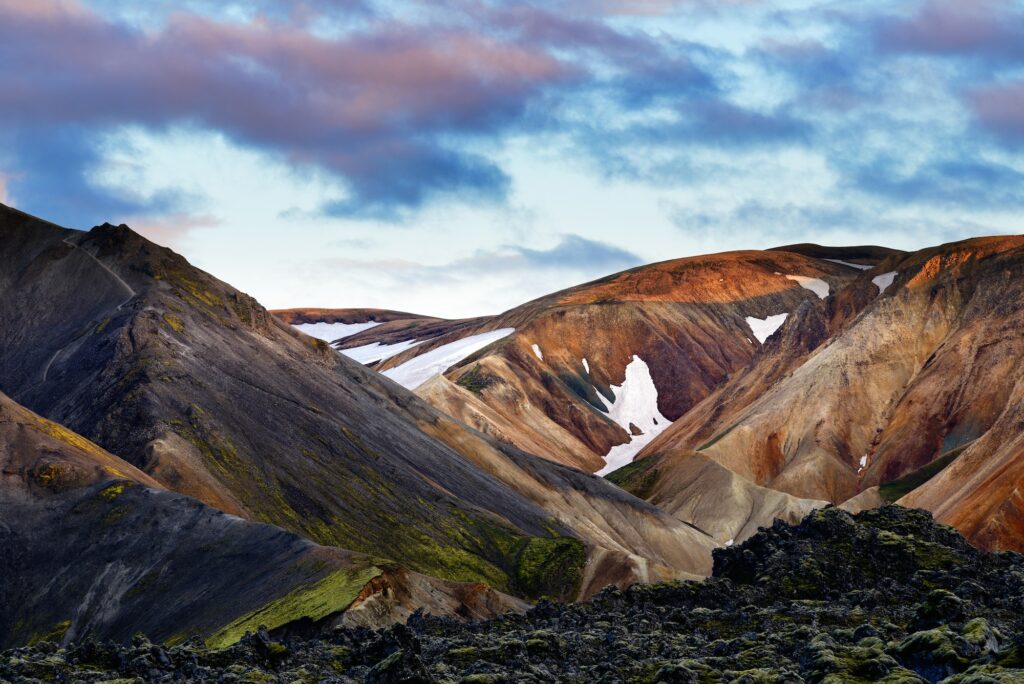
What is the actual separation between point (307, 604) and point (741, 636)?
883 inches

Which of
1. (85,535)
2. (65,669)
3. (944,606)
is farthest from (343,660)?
(85,535)

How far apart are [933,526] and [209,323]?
7600 centimetres

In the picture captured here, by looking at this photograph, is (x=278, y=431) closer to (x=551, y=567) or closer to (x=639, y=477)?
(x=551, y=567)

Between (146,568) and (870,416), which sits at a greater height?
(870,416)

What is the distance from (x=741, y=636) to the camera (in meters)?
35.3

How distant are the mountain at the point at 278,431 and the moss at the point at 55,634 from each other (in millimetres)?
17634

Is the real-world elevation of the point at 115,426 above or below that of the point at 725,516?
above

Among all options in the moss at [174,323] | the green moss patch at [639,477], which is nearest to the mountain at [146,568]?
the moss at [174,323]

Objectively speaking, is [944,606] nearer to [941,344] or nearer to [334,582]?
[334,582]

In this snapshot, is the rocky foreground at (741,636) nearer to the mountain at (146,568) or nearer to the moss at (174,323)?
the mountain at (146,568)

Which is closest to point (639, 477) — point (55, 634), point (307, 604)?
point (55, 634)

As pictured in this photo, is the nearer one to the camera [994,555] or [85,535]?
[994,555]

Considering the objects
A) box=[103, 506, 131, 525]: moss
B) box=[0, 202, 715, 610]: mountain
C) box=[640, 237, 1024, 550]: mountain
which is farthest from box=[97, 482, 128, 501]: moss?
box=[640, 237, 1024, 550]: mountain

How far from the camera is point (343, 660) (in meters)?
32.2
